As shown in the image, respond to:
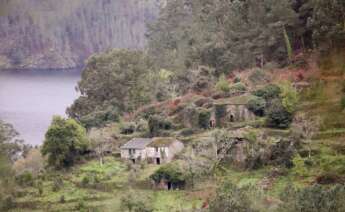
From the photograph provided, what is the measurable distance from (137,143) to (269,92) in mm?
5048

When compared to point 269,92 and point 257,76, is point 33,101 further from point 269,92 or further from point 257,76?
point 269,92

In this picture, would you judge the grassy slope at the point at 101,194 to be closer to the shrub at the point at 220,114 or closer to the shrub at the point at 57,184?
the shrub at the point at 57,184

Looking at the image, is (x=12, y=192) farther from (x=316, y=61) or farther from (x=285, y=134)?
(x=316, y=61)

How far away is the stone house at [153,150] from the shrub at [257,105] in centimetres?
281

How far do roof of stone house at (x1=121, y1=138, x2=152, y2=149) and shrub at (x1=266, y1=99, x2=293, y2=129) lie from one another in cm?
444

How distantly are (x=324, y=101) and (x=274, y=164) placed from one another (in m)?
2.56

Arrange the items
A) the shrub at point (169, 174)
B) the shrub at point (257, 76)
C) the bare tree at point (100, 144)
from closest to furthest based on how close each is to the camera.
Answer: the shrub at point (169, 174) → the bare tree at point (100, 144) → the shrub at point (257, 76)

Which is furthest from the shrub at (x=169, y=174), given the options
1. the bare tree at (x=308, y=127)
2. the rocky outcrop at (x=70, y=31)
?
the rocky outcrop at (x=70, y=31)

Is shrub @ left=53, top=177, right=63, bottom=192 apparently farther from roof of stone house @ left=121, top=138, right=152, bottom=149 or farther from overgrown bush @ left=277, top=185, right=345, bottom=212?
overgrown bush @ left=277, top=185, right=345, bottom=212

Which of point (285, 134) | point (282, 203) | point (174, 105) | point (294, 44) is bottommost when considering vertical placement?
point (282, 203)

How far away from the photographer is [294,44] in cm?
2570

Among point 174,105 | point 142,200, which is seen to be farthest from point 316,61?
point 142,200

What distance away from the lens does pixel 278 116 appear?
21469 millimetres

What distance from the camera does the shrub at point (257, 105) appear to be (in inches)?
894
